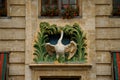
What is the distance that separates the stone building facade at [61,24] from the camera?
15367mm

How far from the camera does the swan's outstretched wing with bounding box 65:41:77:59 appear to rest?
50.5 feet

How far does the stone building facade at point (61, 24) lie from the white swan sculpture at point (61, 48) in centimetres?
52

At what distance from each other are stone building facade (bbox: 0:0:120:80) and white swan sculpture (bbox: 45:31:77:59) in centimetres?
52

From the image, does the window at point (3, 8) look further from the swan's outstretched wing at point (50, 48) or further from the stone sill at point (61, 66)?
the stone sill at point (61, 66)

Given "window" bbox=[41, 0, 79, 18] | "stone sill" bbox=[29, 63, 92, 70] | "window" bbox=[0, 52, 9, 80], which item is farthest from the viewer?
"window" bbox=[41, 0, 79, 18]

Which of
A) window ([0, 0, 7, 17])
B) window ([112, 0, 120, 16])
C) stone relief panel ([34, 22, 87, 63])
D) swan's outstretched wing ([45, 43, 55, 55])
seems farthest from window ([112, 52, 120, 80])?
window ([0, 0, 7, 17])

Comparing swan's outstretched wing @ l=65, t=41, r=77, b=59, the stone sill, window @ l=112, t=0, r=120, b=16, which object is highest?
window @ l=112, t=0, r=120, b=16

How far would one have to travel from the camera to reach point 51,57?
50.6 feet

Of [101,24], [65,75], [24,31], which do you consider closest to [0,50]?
[24,31]

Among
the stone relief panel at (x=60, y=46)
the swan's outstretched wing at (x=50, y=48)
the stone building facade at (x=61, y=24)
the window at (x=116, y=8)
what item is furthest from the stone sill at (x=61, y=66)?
the window at (x=116, y=8)

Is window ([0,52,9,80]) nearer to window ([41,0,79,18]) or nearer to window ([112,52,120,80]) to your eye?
window ([41,0,79,18])

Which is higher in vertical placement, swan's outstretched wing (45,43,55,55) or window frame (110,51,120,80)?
swan's outstretched wing (45,43,55,55)

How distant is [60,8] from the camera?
52.0ft

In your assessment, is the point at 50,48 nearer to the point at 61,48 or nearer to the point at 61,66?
the point at 61,48
